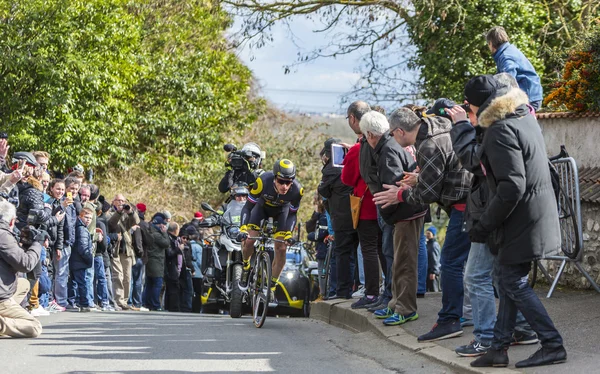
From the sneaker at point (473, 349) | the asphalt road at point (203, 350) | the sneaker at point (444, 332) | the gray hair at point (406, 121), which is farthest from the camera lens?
the gray hair at point (406, 121)

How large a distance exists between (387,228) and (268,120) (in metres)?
35.7

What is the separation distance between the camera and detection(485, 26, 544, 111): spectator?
10.3 metres

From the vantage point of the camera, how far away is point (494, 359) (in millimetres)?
7637

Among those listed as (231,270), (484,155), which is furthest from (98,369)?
(231,270)

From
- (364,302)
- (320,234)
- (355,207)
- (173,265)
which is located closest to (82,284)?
(320,234)

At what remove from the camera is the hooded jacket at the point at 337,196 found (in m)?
12.0

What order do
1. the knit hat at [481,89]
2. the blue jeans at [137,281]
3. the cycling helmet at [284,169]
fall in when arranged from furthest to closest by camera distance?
the blue jeans at [137,281] → the cycling helmet at [284,169] → the knit hat at [481,89]

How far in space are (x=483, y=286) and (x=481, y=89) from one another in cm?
161

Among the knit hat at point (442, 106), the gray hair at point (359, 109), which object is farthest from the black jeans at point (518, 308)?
the gray hair at point (359, 109)

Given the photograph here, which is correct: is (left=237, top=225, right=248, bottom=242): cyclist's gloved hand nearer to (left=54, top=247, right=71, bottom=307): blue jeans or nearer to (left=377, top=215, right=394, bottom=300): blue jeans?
(left=377, top=215, right=394, bottom=300): blue jeans

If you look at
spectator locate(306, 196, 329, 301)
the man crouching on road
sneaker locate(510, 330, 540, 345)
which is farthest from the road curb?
the man crouching on road

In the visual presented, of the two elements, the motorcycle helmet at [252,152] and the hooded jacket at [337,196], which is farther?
the motorcycle helmet at [252,152]

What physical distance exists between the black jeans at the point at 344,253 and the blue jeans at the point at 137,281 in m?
7.59

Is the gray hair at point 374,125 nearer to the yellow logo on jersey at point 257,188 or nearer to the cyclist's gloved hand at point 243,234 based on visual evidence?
the yellow logo on jersey at point 257,188
